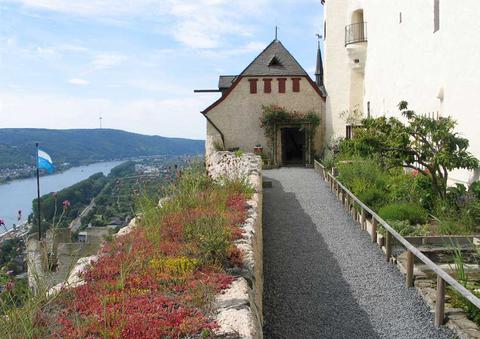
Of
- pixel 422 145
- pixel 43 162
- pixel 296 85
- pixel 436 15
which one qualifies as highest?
pixel 436 15

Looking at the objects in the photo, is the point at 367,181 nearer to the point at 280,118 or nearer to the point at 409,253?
the point at 409,253

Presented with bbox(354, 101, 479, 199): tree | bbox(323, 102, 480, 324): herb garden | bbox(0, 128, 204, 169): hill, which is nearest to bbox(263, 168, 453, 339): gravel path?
bbox(323, 102, 480, 324): herb garden

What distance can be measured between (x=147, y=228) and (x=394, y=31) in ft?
47.9

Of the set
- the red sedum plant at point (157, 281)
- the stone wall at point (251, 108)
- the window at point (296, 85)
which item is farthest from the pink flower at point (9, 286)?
the window at point (296, 85)

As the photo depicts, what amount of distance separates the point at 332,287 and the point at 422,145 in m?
4.81

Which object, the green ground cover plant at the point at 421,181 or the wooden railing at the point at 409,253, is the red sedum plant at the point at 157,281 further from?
the green ground cover plant at the point at 421,181

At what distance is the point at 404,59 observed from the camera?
1600 cm

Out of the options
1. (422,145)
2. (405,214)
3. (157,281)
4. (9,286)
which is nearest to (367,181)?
(422,145)

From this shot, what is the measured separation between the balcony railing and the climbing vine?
4095 millimetres

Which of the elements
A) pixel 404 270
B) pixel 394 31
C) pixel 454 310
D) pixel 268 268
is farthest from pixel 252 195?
pixel 394 31

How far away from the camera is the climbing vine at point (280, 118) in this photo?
23.7 m

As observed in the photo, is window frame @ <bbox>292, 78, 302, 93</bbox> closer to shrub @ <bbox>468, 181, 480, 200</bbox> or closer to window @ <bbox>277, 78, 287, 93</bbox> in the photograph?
window @ <bbox>277, 78, 287, 93</bbox>

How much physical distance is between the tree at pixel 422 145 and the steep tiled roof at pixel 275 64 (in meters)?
14.0

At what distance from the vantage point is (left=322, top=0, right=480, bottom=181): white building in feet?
34.8
